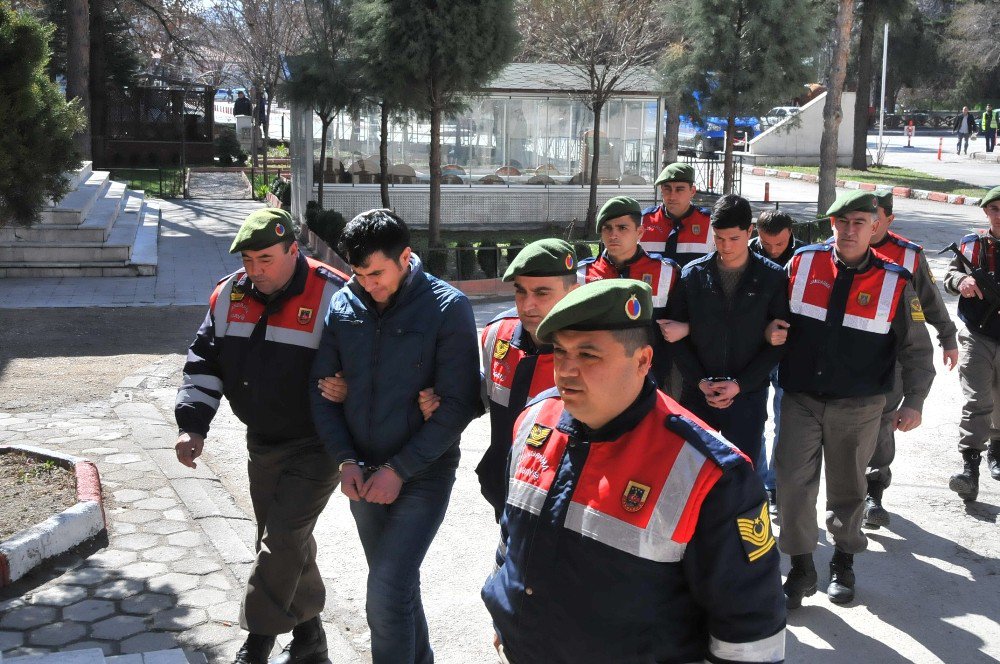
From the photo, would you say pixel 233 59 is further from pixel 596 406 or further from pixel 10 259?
pixel 596 406

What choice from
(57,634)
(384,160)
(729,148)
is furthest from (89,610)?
(729,148)

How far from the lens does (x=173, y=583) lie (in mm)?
5277

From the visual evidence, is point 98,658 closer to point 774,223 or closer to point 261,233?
point 261,233

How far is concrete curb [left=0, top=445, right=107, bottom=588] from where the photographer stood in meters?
5.16

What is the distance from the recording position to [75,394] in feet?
29.7

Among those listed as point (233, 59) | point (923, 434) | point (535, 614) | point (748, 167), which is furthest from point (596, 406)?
point (233, 59)

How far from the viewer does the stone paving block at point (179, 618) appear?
483 cm

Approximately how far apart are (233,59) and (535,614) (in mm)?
41638

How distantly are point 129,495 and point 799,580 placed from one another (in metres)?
4.04

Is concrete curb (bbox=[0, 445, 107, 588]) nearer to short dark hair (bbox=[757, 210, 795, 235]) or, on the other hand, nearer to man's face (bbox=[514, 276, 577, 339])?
man's face (bbox=[514, 276, 577, 339])

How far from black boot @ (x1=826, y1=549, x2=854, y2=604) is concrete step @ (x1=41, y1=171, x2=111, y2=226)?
1159 cm

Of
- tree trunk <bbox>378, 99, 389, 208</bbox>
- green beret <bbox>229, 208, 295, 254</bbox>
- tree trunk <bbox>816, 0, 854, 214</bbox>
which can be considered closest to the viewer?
green beret <bbox>229, 208, 295, 254</bbox>

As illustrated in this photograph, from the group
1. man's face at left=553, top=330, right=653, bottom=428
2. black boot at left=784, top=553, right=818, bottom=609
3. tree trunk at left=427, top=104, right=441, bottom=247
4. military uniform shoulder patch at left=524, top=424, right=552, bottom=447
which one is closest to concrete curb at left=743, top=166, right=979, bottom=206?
tree trunk at left=427, top=104, right=441, bottom=247

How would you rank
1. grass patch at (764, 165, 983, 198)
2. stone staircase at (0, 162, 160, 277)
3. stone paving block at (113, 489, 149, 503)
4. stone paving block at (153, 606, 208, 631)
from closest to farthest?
1. stone paving block at (153, 606, 208, 631)
2. stone paving block at (113, 489, 149, 503)
3. stone staircase at (0, 162, 160, 277)
4. grass patch at (764, 165, 983, 198)
